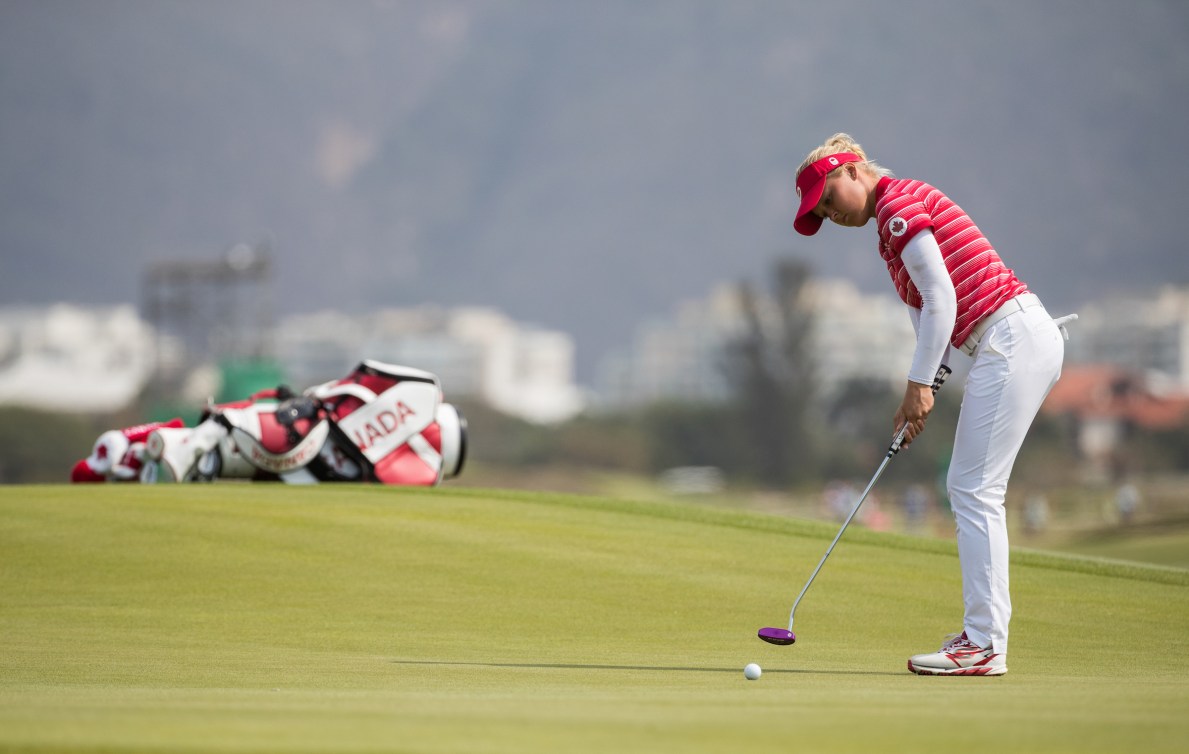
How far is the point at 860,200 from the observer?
275 inches

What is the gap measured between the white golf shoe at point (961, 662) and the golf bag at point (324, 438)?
8267 millimetres

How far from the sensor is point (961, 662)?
660cm

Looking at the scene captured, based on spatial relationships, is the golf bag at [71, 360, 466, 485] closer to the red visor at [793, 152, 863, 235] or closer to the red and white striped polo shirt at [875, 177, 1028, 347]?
the red visor at [793, 152, 863, 235]

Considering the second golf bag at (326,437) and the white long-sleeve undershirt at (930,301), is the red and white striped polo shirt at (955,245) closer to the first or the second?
the white long-sleeve undershirt at (930,301)

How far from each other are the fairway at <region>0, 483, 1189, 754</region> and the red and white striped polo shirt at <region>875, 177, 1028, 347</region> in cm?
153

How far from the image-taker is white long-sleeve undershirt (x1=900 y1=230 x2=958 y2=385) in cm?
668

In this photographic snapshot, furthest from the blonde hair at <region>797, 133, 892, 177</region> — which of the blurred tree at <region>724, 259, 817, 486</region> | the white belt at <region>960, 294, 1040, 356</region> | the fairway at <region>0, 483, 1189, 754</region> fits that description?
the blurred tree at <region>724, 259, 817, 486</region>

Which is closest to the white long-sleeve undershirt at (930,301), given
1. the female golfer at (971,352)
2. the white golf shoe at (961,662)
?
the female golfer at (971,352)

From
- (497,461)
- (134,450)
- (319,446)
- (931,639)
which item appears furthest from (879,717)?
(497,461)

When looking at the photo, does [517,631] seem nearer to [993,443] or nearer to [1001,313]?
[993,443]

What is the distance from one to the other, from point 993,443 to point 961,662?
2.97 feet

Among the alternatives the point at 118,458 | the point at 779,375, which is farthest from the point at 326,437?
the point at 779,375

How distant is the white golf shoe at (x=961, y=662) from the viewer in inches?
259

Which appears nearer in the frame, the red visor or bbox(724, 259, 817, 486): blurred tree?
the red visor
